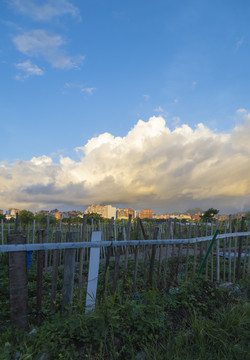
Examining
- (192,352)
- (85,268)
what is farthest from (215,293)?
(85,268)

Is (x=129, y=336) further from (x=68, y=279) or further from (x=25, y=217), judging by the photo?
(x=25, y=217)

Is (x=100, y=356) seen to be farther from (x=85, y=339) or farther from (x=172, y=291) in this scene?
(x=172, y=291)

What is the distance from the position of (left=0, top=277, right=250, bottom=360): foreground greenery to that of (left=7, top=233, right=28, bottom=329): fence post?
15 cm

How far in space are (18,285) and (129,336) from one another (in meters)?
1.53

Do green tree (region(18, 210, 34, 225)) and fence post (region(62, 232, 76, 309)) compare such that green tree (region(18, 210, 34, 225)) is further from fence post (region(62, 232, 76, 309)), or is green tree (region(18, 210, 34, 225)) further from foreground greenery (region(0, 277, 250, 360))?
foreground greenery (region(0, 277, 250, 360))

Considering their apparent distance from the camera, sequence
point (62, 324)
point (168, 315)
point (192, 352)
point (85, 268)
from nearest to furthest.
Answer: point (192, 352)
point (62, 324)
point (168, 315)
point (85, 268)

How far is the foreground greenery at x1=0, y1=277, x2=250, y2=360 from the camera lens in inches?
108

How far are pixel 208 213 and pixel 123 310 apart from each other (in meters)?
31.9

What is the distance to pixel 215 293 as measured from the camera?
4.46m

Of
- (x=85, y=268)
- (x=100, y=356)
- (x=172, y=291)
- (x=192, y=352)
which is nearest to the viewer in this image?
(x=100, y=356)

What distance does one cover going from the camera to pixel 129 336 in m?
2.93

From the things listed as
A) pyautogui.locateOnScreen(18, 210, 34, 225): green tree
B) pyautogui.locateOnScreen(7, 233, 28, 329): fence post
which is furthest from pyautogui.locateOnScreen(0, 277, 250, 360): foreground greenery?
pyautogui.locateOnScreen(18, 210, 34, 225): green tree

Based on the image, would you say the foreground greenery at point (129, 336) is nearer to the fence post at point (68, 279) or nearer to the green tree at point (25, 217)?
the fence post at point (68, 279)

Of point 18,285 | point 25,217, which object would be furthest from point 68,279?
point 25,217
